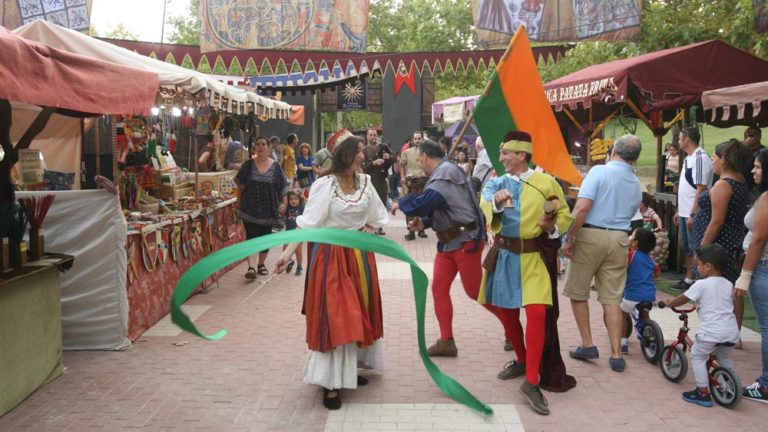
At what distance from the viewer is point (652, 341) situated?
539cm

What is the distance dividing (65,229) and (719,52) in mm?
8634

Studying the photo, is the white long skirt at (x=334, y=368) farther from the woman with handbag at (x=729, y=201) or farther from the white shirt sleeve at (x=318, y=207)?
the woman with handbag at (x=729, y=201)

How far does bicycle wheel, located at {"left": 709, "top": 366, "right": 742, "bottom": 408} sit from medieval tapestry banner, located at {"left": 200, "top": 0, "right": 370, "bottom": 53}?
435 inches

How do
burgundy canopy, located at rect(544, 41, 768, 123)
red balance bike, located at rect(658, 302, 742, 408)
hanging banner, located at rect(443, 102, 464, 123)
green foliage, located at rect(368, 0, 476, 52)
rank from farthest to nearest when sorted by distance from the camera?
1. green foliage, located at rect(368, 0, 476, 52)
2. hanging banner, located at rect(443, 102, 464, 123)
3. burgundy canopy, located at rect(544, 41, 768, 123)
4. red balance bike, located at rect(658, 302, 742, 408)

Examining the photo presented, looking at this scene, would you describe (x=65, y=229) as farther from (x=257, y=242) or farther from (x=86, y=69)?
(x=257, y=242)

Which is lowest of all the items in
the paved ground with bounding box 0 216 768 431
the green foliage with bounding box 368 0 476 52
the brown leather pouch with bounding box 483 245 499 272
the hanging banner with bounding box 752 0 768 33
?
the paved ground with bounding box 0 216 768 431

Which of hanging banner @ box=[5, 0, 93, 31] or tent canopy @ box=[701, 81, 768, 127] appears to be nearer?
tent canopy @ box=[701, 81, 768, 127]

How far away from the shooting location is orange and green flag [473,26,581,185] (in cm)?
518

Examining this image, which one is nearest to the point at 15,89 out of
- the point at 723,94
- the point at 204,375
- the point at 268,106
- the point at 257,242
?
the point at 257,242

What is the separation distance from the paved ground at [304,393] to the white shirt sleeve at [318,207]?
47.3 inches

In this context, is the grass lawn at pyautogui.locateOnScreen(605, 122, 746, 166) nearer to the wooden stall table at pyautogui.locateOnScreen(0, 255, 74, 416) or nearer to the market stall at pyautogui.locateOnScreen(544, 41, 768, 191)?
the market stall at pyautogui.locateOnScreen(544, 41, 768, 191)

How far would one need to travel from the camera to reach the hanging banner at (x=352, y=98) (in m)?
29.7

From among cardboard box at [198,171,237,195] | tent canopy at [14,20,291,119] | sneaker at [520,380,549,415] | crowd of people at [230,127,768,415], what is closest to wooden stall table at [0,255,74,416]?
crowd of people at [230,127,768,415]

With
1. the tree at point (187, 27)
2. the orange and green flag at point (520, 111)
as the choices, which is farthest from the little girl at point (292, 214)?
the tree at point (187, 27)
